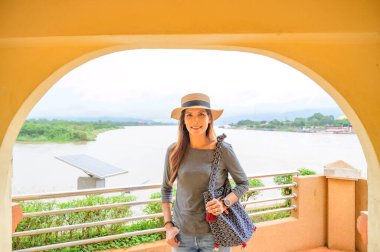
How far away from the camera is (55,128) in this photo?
19.4 feet

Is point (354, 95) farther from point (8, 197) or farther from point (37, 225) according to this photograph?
point (37, 225)

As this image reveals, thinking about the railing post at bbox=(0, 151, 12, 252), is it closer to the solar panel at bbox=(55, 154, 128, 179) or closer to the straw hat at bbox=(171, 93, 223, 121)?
the straw hat at bbox=(171, 93, 223, 121)

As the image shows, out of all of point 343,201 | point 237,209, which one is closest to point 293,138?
point 343,201

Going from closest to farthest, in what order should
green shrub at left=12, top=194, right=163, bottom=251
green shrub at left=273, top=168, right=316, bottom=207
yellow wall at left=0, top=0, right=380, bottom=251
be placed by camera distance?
yellow wall at left=0, top=0, right=380, bottom=251 → green shrub at left=12, top=194, right=163, bottom=251 → green shrub at left=273, top=168, right=316, bottom=207

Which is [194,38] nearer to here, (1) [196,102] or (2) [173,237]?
(1) [196,102]

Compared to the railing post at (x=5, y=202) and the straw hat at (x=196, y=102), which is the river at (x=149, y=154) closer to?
the straw hat at (x=196, y=102)

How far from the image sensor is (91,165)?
376cm

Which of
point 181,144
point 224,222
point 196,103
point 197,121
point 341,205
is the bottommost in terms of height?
point 341,205

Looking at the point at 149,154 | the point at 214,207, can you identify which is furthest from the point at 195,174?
the point at 149,154

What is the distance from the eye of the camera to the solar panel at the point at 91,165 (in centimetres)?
353

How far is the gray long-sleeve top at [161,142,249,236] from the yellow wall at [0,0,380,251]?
0.67 meters

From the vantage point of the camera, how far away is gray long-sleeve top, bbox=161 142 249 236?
165 cm

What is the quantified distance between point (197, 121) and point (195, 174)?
0.33 m

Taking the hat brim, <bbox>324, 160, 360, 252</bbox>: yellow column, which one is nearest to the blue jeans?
the hat brim
